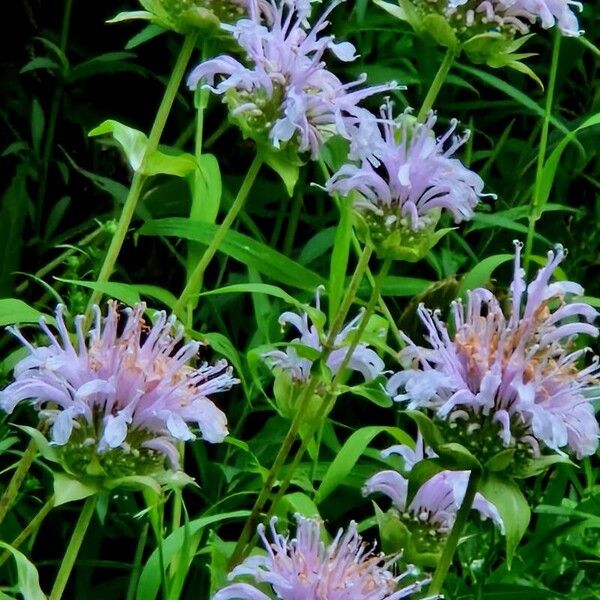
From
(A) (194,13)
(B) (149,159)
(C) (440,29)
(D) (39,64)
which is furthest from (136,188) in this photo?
(D) (39,64)

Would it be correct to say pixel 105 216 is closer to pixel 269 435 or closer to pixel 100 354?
pixel 269 435

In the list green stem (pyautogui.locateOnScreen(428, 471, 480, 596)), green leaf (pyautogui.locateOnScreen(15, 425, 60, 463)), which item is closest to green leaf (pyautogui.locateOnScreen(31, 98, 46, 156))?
green leaf (pyautogui.locateOnScreen(15, 425, 60, 463))

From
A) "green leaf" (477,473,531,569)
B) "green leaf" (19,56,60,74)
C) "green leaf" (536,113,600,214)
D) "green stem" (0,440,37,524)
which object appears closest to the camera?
"green leaf" (477,473,531,569)

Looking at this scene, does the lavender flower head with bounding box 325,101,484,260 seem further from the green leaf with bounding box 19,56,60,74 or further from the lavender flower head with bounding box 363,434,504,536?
the green leaf with bounding box 19,56,60,74

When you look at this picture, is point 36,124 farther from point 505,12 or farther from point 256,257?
point 505,12

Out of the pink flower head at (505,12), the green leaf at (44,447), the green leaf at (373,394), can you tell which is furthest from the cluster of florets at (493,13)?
the green leaf at (44,447)

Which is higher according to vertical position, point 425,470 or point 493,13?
point 493,13

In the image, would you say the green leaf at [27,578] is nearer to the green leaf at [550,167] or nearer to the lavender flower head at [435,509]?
the lavender flower head at [435,509]
